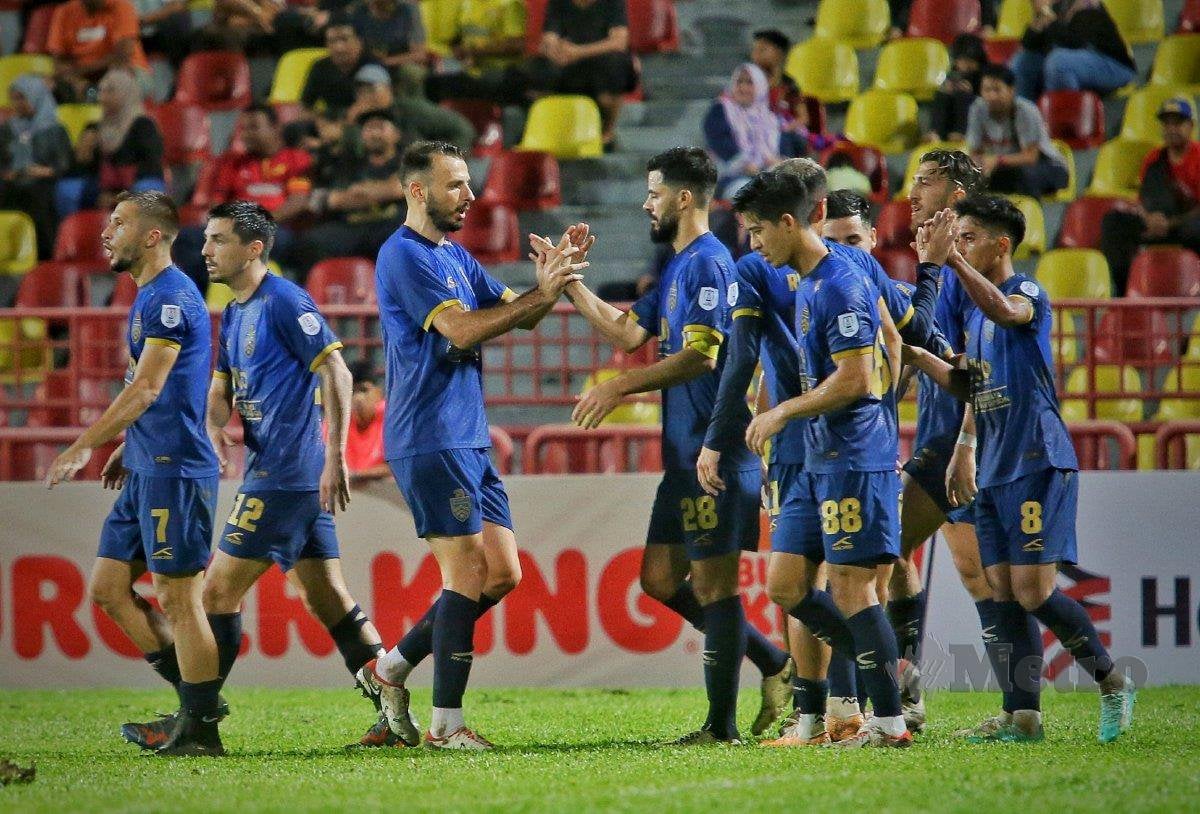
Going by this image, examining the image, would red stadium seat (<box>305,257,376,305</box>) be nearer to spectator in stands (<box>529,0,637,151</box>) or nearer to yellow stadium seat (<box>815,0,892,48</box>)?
spectator in stands (<box>529,0,637,151</box>)

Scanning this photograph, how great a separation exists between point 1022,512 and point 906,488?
79cm

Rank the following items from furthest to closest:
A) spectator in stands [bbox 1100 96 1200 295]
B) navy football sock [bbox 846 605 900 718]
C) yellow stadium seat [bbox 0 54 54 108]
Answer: yellow stadium seat [bbox 0 54 54 108], spectator in stands [bbox 1100 96 1200 295], navy football sock [bbox 846 605 900 718]

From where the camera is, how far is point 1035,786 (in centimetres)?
517

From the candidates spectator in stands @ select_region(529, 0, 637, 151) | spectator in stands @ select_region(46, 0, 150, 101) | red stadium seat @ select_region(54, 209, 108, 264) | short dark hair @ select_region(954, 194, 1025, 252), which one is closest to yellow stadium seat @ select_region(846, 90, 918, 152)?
spectator in stands @ select_region(529, 0, 637, 151)

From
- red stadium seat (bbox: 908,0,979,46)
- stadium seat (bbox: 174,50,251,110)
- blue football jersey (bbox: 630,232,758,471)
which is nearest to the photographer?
blue football jersey (bbox: 630,232,758,471)

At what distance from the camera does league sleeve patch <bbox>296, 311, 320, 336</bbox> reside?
6.64 metres

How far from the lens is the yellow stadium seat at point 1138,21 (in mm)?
14336

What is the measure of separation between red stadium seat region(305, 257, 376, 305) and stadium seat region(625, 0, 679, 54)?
13.2 ft

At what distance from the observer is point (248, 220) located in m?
6.81

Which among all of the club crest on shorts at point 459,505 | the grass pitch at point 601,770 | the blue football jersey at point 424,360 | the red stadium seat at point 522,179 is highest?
the red stadium seat at point 522,179

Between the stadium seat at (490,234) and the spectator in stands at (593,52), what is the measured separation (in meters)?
1.59

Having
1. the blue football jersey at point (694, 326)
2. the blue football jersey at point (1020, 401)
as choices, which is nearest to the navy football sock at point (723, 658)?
the blue football jersey at point (694, 326)

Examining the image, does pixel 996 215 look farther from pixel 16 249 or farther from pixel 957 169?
pixel 16 249

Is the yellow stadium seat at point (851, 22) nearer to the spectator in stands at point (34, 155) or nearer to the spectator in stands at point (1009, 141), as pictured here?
the spectator in stands at point (1009, 141)
